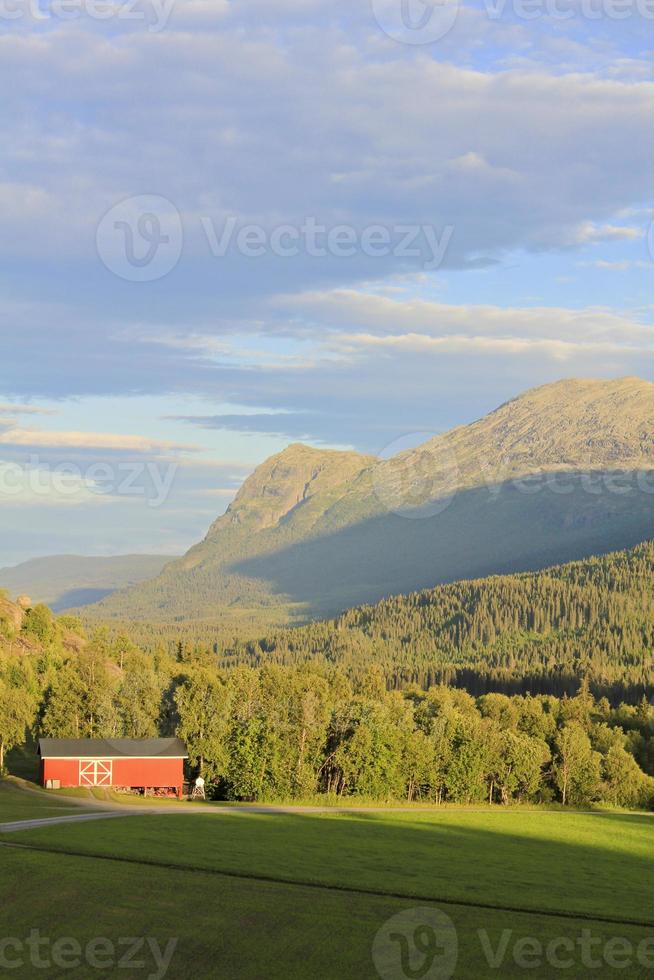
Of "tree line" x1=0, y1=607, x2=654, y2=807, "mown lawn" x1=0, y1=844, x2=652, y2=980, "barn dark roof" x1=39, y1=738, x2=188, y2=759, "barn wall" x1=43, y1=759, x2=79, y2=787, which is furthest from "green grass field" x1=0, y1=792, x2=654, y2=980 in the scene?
"tree line" x1=0, y1=607, x2=654, y2=807

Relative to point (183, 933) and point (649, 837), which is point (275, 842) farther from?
point (649, 837)

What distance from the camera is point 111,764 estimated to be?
4656 inches

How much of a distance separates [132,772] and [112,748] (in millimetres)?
3249

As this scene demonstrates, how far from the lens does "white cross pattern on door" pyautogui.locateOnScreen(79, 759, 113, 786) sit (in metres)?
117

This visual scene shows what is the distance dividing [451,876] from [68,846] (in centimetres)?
2365

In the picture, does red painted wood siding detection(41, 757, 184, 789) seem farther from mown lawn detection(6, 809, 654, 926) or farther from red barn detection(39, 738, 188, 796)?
mown lawn detection(6, 809, 654, 926)

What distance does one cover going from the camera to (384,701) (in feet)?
495

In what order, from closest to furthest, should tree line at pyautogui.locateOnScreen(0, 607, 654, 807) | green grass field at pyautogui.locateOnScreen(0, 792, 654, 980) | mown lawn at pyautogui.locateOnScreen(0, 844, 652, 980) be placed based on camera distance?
1. mown lawn at pyautogui.locateOnScreen(0, 844, 652, 980)
2. green grass field at pyautogui.locateOnScreen(0, 792, 654, 980)
3. tree line at pyautogui.locateOnScreen(0, 607, 654, 807)

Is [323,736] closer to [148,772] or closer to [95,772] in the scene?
[148,772]

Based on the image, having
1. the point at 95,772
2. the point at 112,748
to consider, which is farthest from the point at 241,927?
the point at 112,748

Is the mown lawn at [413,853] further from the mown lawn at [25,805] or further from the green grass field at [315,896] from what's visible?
the mown lawn at [25,805]

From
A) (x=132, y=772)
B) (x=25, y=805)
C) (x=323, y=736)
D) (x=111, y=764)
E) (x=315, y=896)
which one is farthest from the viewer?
(x=323, y=736)

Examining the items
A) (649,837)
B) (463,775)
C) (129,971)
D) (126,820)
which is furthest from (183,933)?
(463,775)

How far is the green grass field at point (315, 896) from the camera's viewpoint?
177ft
